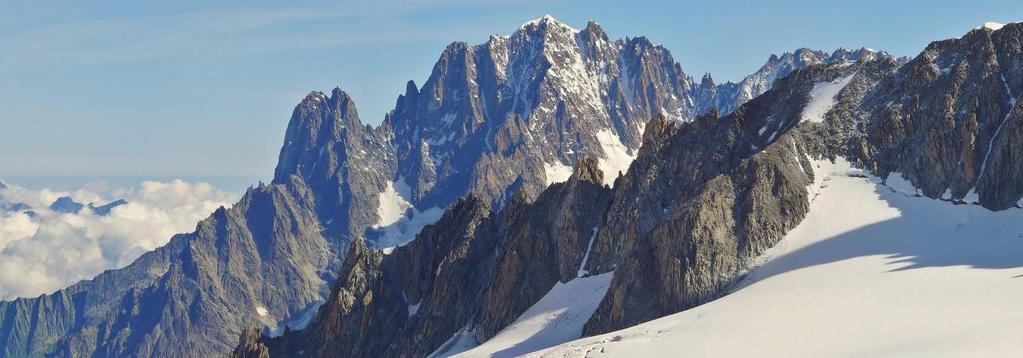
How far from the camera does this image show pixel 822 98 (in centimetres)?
13312

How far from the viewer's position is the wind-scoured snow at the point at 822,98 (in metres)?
129

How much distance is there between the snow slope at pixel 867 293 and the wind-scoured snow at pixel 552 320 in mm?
20678

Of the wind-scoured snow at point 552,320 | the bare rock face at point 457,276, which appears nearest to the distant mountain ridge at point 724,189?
the bare rock face at point 457,276

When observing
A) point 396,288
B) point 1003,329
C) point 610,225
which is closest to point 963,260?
point 1003,329

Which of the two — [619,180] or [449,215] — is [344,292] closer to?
[449,215]

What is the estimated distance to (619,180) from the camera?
147625mm

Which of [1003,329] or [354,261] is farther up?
[354,261]

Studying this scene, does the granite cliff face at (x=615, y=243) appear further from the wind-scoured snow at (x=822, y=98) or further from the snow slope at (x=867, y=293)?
the snow slope at (x=867, y=293)

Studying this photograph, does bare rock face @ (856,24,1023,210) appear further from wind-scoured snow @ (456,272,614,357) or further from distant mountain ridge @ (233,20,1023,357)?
wind-scoured snow @ (456,272,614,357)

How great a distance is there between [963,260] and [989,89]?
27582 mm

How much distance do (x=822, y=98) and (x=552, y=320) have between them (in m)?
40.0

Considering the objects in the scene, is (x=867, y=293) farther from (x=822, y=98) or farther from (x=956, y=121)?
(x=822, y=98)

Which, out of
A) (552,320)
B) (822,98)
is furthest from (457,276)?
(822,98)

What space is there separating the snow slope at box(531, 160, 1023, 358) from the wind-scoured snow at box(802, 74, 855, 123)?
9375mm
